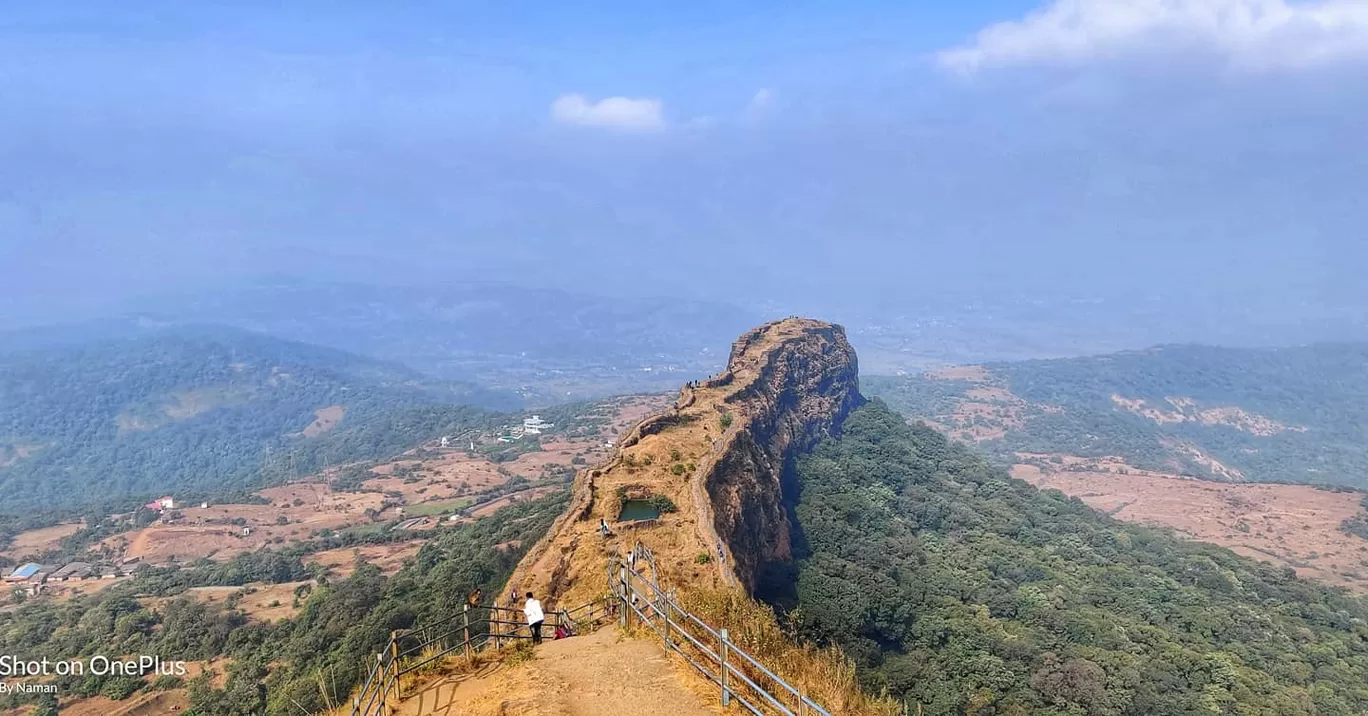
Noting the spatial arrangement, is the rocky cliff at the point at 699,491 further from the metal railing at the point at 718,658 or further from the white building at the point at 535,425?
the white building at the point at 535,425

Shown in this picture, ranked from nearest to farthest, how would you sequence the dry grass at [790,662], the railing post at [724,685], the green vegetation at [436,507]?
the railing post at [724,685] → the dry grass at [790,662] → the green vegetation at [436,507]

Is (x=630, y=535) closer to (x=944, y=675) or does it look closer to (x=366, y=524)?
(x=944, y=675)

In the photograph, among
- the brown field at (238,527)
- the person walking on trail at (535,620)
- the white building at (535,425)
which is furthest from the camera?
the white building at (535,425)

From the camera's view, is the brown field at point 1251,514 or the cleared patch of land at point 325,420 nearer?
the brown field at point 1251,514

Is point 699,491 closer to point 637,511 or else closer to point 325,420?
point 637,511

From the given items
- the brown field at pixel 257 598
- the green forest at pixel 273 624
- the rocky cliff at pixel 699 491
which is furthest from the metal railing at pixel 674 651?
the brown field at pixel 257 598

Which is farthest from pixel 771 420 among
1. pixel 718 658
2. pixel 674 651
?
pixel 718 658


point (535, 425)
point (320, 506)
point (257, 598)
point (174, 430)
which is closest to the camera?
point (257, 598)

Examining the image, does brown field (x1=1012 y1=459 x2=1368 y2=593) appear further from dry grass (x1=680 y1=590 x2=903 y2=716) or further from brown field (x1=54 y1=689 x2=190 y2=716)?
brown field (x1=54 y1=689 x2=190 y2=716)
